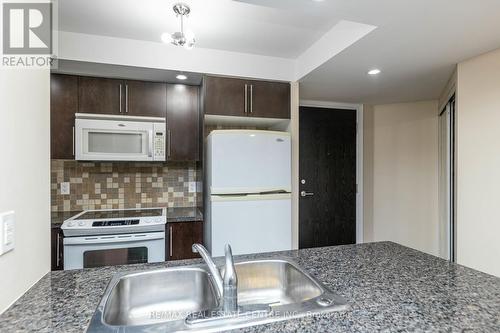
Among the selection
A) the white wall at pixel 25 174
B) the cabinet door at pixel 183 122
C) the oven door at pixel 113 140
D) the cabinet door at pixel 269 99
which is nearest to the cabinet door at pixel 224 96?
the cabinet door at pixel 269 99

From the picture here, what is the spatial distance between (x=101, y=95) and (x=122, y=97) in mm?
173

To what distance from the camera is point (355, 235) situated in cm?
354

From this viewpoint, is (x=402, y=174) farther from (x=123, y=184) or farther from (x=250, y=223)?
(x=123, y=184)

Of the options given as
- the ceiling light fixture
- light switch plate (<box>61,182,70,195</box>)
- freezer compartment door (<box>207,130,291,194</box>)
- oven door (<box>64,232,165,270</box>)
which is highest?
the ceiling light fixture

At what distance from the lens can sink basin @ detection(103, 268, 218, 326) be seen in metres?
0.99

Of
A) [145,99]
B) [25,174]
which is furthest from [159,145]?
[25,174]

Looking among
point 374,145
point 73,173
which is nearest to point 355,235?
point 374,145

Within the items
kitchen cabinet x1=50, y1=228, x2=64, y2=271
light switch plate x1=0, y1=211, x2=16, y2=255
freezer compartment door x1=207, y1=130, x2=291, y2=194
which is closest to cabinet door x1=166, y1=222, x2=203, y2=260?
freezer compartment door x1=207, y1=130, x2=291, y2=194

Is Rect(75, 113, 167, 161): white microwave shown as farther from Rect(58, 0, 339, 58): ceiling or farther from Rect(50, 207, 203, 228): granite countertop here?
Rect(58, 0, 339, 58): ceiling

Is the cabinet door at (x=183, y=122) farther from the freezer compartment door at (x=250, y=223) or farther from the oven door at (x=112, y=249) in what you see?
the oven door at (x=112, y=249)

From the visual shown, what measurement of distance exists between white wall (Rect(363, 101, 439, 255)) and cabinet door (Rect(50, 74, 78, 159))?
11.0ft

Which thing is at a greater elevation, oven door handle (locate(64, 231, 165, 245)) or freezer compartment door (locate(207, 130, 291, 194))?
freezer compartment door (locate(207, 130, 291, 194))

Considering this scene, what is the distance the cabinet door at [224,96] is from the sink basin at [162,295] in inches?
65.0

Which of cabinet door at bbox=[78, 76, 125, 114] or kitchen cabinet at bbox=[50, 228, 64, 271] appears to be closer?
kitchen cabinet at bbox=[50, 228, 64, 271]
